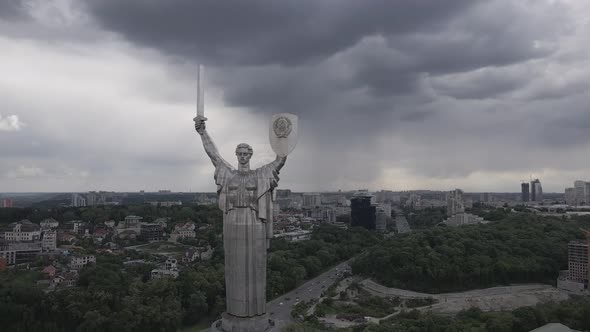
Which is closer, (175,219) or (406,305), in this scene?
(406,305)

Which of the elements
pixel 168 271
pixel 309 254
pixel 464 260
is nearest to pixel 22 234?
pixel 168 271

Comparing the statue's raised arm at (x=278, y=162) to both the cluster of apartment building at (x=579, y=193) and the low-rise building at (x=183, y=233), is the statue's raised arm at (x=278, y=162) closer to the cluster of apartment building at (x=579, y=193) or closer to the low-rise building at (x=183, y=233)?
the low-rise building at (x=183, y=233)

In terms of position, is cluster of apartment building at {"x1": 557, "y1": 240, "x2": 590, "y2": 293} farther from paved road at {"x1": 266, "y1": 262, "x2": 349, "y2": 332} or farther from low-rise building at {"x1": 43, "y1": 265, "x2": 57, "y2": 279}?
low-rise building at {"x1": 43, "y1": 265, "x2": 57, "y2": 279}

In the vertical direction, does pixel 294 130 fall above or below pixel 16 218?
above

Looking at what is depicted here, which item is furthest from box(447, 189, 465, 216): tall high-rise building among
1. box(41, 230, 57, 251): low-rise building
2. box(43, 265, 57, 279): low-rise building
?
box(43, 265, 57, 279): low-rise building

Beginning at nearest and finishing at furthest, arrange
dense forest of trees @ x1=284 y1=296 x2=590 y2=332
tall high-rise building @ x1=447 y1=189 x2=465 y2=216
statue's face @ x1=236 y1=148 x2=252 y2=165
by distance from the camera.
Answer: statue's face @ x1=236 y1=148 x2=252 y2=165 < dense forest of trees @ x1=284 y1=296 x2=590 y2=332 < tall high-rise building @ x1=447 y1=189 x2=465 y2=216

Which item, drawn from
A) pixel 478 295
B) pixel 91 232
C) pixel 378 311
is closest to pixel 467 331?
pixel 378 311

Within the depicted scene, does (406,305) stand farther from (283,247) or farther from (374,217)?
(374,217)
